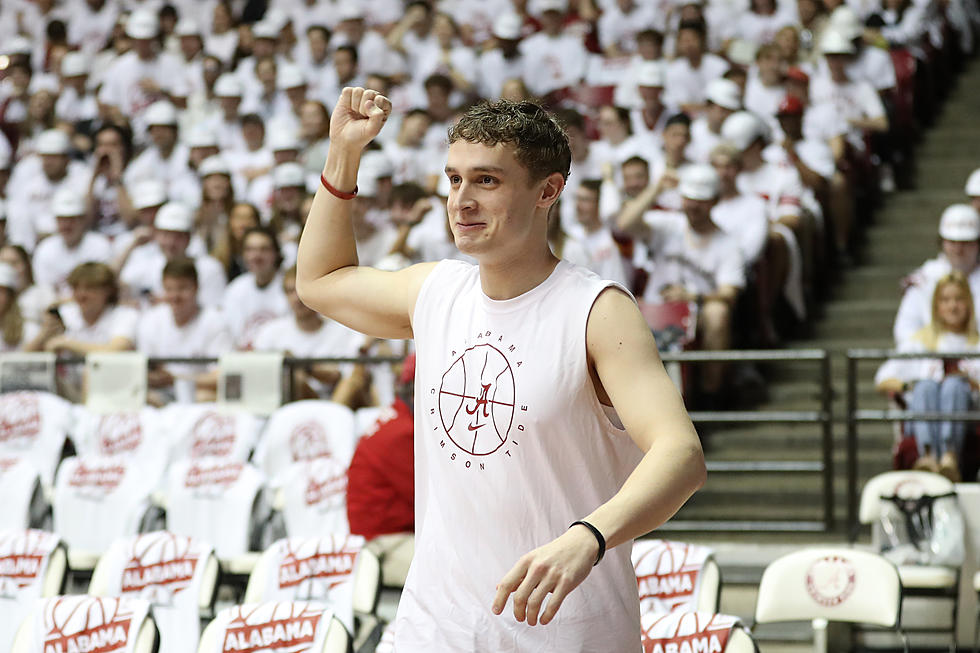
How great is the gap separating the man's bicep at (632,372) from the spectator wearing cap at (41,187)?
959 centimetres

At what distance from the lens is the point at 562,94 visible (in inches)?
449

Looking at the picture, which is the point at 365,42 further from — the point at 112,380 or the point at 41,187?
the point at 112,380

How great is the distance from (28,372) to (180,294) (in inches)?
39.5

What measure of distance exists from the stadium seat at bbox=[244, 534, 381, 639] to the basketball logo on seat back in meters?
1.70

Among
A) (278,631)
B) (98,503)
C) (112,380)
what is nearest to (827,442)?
(278,631)

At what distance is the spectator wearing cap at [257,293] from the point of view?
8.91m

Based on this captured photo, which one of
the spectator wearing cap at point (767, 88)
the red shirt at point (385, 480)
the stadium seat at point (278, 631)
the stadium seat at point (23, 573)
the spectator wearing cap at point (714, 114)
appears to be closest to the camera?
the stadium seat at point (278, 631)

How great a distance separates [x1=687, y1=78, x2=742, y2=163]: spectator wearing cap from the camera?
9773 millimetres

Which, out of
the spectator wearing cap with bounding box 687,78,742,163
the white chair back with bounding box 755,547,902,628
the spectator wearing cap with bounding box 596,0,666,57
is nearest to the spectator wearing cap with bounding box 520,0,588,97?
the spectator wearing cap with bounding box 596,0,666,57

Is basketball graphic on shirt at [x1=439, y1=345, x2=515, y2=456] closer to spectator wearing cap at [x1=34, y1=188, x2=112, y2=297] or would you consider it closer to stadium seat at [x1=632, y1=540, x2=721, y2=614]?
stadium seat at [x1=632, y1=540, x2=721, y2=614]

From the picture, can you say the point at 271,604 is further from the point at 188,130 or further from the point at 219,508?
the point at 188,130

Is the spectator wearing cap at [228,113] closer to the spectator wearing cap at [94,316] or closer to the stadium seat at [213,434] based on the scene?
the spectator wearing cap at [94,316]

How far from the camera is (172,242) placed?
9602 millimetres

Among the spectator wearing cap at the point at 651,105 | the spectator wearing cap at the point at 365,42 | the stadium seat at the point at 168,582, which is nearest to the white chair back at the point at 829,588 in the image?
the stadium seat at the point at 168,582
